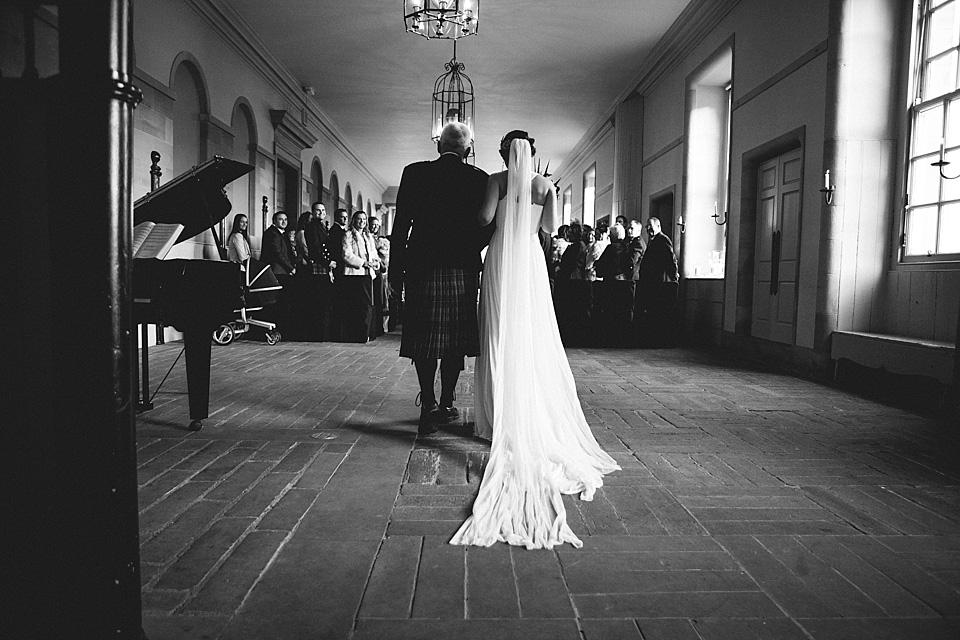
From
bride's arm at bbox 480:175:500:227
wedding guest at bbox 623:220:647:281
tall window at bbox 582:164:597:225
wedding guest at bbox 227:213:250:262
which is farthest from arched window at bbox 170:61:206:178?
tall window at bbox 582:164:597:225

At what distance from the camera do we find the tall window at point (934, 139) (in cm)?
485

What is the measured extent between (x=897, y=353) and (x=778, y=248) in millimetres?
2414

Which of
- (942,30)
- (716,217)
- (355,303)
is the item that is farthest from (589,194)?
(942,30)

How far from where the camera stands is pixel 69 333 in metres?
1.08

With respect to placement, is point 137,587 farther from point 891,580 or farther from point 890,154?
point 890,154

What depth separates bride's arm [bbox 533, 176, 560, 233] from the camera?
3180mm

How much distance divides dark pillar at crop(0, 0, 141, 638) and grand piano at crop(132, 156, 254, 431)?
2.28 metres

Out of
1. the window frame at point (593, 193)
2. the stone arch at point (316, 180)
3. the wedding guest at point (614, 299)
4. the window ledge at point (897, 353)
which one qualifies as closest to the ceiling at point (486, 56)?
the stone arch at point (316, 180)

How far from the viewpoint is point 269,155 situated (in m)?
11.4

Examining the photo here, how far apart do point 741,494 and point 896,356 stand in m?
2.93

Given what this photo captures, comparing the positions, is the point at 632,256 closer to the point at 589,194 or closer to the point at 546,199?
the point at 546,199

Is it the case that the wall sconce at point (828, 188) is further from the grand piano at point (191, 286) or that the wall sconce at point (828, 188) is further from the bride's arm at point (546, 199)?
Result: the grand piano at point (191, 286)

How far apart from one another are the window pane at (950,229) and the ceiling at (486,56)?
4.83 m

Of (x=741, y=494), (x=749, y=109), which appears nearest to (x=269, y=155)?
(x=749, y=109)
